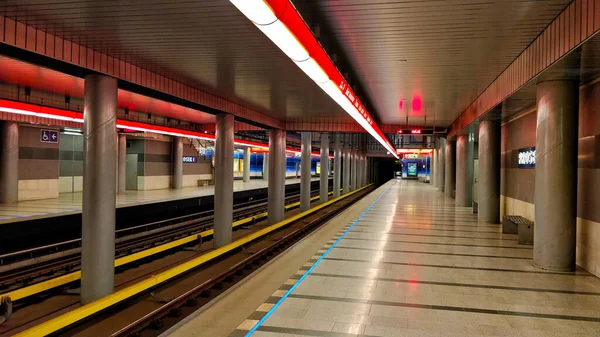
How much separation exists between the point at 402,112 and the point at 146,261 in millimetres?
9003

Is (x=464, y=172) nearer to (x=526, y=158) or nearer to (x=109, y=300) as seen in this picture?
(x=526, y=158)

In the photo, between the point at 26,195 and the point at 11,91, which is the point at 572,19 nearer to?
the point at 11,91

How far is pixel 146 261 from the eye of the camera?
33.0ft

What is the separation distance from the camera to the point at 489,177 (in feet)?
39.7

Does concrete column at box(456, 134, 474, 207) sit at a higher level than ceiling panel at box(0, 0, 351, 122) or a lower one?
lower

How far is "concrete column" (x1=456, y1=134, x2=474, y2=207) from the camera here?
1647cm

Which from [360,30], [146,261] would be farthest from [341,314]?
[146,261]

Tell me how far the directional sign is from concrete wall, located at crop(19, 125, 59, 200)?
0.13 m

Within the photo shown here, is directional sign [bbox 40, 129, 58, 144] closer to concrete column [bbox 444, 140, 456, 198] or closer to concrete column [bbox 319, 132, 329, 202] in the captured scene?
concrete column [bbox 319, 132, 329, 202]

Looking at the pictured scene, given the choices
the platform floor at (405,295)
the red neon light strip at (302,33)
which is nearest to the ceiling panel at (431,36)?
the red neon light strip at (302,33)

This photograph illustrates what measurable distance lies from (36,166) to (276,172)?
10114 mm

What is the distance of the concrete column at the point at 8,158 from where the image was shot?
579 inches

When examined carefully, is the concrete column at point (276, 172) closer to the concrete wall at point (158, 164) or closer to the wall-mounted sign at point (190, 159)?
the concrete wall at point (158, 164)

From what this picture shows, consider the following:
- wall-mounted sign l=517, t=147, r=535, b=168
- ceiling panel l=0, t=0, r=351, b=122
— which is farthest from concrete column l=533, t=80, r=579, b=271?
ceiling panel l=0, t=0, r=351, b=122
